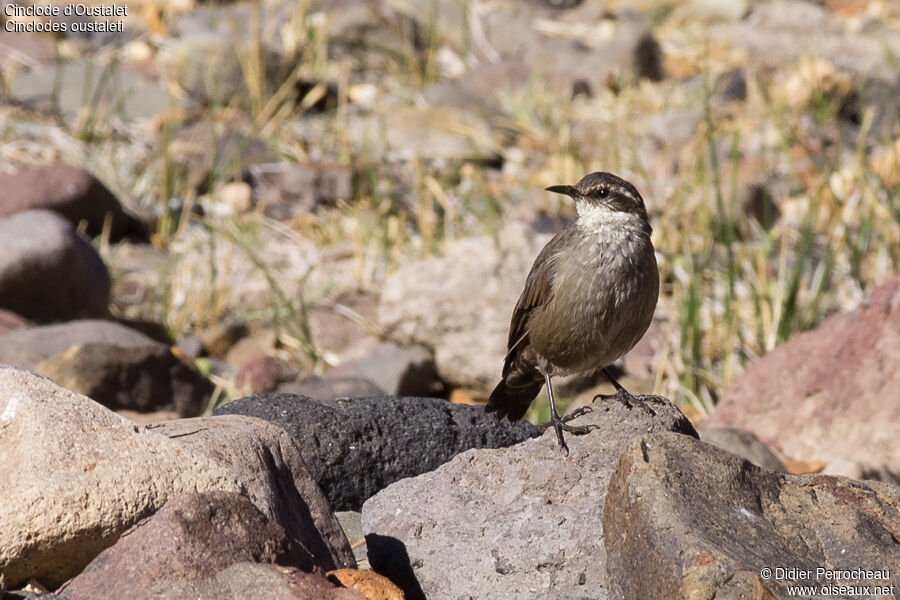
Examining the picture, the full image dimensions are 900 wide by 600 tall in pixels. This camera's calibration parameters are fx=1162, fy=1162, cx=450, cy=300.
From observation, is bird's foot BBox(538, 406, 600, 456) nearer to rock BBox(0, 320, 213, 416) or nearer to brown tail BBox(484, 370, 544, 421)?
brown tail BBox(484, 370, 544, 421)

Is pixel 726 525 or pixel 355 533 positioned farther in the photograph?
pixel 355 533

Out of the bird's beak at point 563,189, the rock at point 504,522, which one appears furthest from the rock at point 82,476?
the bird's beak at point 563,189

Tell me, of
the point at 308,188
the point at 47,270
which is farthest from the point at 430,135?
the point at 47,270

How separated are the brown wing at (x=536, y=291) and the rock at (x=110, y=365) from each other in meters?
2.43

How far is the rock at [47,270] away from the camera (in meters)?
7.63

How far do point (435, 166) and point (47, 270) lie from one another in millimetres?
4568

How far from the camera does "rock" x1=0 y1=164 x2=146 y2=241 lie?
29.0 feet

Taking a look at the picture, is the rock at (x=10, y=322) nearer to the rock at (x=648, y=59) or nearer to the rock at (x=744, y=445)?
the rock at (x=744, y=445)

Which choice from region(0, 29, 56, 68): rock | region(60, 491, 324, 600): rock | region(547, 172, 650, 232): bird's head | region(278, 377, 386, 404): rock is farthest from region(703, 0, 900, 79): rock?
region(60, 491, 324, 600): rock

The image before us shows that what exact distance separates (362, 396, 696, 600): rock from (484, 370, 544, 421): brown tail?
2.43 ft

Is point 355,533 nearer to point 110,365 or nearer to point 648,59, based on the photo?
point 110,365

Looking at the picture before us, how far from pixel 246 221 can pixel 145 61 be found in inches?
140

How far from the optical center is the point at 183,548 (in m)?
3.23

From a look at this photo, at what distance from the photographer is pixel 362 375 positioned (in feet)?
25.5
